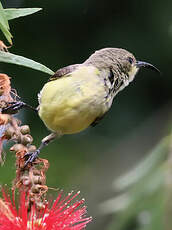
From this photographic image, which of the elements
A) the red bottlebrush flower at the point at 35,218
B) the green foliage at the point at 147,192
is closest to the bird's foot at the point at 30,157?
the red bottlebrush flower at the point at 35,218

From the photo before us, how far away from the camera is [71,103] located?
10.4 ft

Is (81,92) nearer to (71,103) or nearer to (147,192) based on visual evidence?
(71,103)

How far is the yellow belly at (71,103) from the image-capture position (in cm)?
318

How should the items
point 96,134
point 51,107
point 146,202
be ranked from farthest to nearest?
point 96,134 → point 146,202 → point 51,107

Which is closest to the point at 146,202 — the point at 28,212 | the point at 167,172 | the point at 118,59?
the point at 167,172

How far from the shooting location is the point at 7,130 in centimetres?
224

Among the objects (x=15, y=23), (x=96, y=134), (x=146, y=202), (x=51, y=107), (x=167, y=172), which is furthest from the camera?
(x=96, y=134)

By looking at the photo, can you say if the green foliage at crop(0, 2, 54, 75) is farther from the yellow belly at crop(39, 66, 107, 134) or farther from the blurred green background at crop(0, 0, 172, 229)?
the blurred green background at crop(0, 0, 172, 229)

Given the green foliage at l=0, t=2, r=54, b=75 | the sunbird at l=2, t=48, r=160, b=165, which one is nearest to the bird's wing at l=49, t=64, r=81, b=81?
the sunbird at l=2, t=48, r=160, b=165

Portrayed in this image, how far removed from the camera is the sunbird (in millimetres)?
3184

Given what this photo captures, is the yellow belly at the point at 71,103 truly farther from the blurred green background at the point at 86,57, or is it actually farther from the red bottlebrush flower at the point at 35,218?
the blurred green background at the point at 86,57

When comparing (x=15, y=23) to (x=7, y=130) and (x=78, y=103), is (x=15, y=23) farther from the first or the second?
(x=7, y=130)

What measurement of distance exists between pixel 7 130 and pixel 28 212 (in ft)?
1.00

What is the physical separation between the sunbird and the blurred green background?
2497 mm
